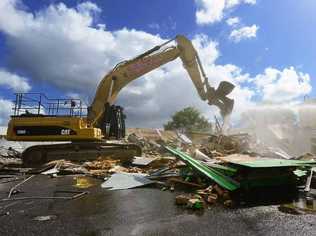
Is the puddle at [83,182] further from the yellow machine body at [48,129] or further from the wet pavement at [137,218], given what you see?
the yellow machine body at [48,129]

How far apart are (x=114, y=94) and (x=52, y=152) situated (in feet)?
13.3

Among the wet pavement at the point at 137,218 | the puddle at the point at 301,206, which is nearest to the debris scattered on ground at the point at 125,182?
the wet pavement at the point at 137,218

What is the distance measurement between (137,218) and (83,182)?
14.6 ft

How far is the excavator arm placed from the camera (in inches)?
611

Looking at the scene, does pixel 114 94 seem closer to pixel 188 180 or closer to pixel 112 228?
pixel 188 180

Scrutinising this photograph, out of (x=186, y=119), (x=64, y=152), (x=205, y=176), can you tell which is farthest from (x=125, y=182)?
(x=186, y=119)

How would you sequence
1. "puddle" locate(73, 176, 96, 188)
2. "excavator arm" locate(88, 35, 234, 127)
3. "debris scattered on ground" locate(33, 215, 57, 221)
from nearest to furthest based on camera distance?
"debris scattered on ground" locate(33, 215, 57, 221), "puddle" locate(73, 176, 96, 188), "excavator arm" locate(88, 35, 234, 127)

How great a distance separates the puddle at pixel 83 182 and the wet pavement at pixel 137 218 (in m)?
1.57

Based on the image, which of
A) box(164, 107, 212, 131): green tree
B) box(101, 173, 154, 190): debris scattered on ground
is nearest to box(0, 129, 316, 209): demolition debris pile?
box(101, 173, 154, 190): debris scattered on ground

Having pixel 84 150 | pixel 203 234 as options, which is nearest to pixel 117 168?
pixel 84 150

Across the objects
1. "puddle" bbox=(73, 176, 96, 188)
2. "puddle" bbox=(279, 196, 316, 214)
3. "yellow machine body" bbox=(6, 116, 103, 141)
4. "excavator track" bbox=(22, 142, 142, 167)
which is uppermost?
"yellow machine body" bbox=(6, 116, 103, 141)

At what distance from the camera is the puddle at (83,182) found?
31.2 ft

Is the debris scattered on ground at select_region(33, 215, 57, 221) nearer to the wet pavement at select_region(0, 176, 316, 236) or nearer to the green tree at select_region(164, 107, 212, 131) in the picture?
the wet pavement at select_region(0, 176, 316, 236)

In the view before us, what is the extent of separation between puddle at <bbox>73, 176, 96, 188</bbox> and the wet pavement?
1573 millimetres
